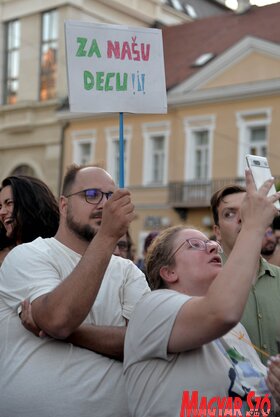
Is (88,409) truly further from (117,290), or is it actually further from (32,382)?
(117,290)

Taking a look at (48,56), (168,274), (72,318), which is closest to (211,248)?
(168,274)

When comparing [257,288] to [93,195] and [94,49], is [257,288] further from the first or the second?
[94,49]

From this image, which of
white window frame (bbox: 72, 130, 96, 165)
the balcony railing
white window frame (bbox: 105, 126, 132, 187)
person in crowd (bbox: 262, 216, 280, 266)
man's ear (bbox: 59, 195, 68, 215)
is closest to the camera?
man's ear (bbox: 59, 195, 68, 215)

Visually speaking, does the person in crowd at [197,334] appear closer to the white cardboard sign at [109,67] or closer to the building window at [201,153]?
the white cardboard sign at [109,67]

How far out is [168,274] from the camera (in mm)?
3076

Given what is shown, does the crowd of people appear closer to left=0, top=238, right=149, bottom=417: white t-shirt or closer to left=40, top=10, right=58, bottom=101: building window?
left=0, top=238, right=149, bottom=417: white t-shirt

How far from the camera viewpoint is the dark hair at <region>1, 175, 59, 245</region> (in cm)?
412

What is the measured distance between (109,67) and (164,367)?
1.29 metres

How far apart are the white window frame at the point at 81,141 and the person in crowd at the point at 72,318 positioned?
24.5 metres

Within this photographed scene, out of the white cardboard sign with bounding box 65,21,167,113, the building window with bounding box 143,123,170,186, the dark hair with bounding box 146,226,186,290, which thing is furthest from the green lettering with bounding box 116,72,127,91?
the building window with bounding box 143,123,170,186

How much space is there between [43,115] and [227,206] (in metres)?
25.3

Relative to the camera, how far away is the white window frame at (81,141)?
2802 centimetres

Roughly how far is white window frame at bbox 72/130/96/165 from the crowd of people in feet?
80.3

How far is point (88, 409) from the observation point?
123 inches
